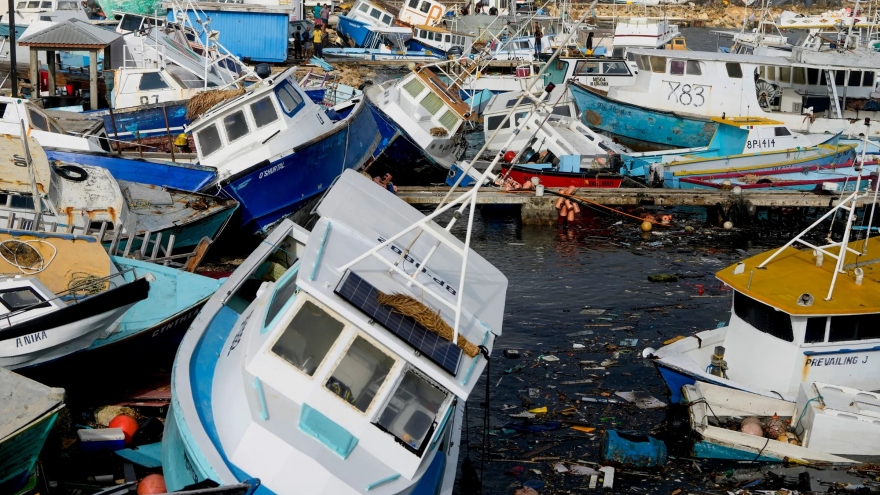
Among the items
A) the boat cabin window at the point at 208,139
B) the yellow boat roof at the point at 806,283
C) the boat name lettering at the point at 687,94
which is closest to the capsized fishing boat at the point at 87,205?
the boat cabin window at the point at 208,139

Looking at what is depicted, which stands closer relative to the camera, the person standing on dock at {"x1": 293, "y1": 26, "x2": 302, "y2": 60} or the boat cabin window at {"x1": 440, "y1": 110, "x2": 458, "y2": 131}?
the boat cabin window at {"x1": 440, "y1": 110, "x2": 458, "y2": 131}

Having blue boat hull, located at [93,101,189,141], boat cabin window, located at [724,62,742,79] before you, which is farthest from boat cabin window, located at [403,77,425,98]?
boat cabin window, located at [724,62,742,79]

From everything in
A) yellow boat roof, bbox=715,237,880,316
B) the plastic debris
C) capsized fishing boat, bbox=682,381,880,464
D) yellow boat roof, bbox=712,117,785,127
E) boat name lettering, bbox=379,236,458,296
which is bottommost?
the plastic debris

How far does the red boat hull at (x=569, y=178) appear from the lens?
25969mm

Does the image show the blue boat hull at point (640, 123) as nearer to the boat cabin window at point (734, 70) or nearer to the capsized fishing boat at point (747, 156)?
the capsized fishing boat at point (747, 156)

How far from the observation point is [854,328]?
45.9 feet

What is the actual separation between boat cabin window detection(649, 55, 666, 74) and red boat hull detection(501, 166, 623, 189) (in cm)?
713

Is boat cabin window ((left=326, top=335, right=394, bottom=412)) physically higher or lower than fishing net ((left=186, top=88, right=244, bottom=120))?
lower

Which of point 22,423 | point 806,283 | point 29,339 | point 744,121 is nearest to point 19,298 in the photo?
point 29,339

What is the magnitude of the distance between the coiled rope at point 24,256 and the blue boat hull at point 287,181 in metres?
6.45

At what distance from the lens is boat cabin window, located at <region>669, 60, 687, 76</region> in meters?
31.9

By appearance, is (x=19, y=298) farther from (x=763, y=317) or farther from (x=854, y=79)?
(x=854, y=79)

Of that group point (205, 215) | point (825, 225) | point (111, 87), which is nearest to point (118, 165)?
point (205, 215)

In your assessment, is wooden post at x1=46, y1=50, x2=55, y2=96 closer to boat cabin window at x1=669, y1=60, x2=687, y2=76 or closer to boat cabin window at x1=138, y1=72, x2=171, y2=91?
boat cabin window at x1=138, y1=72, x2=171, y2=91
